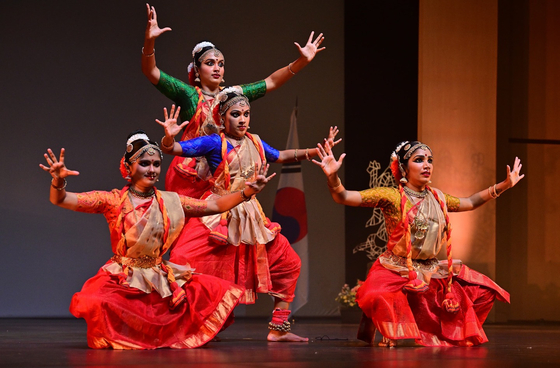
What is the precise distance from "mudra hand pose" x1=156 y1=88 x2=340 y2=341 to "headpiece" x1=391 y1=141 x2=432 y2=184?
0.40 m

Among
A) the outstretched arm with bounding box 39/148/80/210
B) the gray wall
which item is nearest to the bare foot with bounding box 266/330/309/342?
the outstretched arm with bounding box 39/148/80/210

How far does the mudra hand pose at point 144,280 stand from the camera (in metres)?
3.76

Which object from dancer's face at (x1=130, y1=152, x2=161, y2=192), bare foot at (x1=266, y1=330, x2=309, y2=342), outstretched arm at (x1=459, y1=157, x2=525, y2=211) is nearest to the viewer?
dancer's face at (x1=130, y1=152, x2=161, y2=192)

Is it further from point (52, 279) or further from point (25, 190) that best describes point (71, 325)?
point (25, 190)

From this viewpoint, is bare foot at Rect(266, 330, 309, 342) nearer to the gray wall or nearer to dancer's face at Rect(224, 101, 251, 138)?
dancer's face at Rect(224, 101, 251, 138)

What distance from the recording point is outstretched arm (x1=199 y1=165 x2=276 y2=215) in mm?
4000

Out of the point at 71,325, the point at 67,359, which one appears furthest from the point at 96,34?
the point at 67,359

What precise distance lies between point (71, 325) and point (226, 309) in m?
2.38

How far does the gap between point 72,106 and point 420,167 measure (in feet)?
12.7

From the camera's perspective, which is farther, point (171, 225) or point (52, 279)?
point (52, 279)

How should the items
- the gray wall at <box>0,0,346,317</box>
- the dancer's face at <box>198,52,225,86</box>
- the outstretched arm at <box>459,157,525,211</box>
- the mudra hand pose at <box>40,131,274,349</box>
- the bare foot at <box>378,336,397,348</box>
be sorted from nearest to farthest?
the mudra hand pose at <box>40,131,274,349</box> → the bare foot at <box>378,336,397,348</box> → the outstretched arm at <box>459,157,525,211</box> → the dancer's face at <box>198,52,225,86</box> → the gray wall at <box>0,0,346,317</box>

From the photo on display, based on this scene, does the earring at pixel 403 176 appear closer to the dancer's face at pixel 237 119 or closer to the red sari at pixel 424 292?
the red sari at pixel 424 292

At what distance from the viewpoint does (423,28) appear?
720 centimetres

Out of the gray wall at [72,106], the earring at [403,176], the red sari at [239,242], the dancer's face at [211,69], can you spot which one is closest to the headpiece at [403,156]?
the earring at [403,176]
